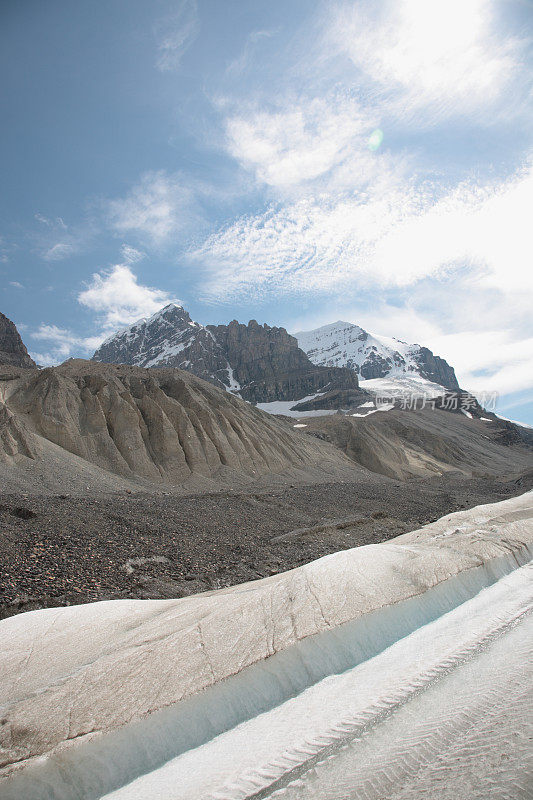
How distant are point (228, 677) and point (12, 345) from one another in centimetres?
8712

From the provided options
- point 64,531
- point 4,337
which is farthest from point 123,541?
point 4,337

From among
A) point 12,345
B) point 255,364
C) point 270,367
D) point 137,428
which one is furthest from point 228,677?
point 255,364

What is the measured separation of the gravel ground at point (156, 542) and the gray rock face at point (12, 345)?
2587 inches

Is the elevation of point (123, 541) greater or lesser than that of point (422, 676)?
greater

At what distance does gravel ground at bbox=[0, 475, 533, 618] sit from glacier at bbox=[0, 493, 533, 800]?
111 inches

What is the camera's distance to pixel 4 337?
251 feet

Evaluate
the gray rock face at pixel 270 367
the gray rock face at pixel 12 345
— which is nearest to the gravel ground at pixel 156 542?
the gray rock face at pixel 12 345

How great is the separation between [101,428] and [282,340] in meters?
155

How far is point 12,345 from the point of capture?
77312mm

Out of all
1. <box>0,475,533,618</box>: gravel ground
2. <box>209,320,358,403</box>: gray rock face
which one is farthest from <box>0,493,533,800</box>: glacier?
<box>209,320,358,403</box>: gray rock face

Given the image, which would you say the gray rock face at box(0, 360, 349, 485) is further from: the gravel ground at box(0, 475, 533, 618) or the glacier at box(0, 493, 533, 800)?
the glacier at box(0, 493, 533, 800)

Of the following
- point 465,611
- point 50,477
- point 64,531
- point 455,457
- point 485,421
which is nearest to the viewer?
point 465,611

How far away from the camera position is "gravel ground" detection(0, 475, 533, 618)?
8914 millimetres

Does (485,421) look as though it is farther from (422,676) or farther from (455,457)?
(422,676)
